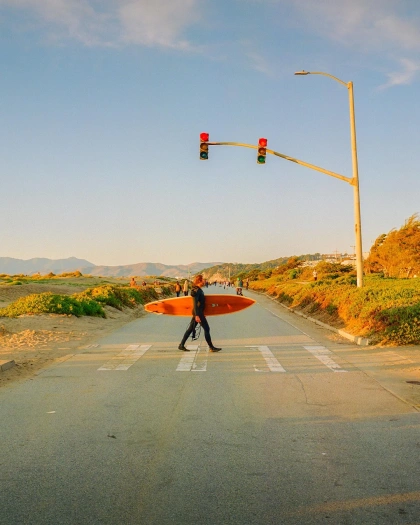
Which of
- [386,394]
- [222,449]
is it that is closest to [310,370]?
[386,394]

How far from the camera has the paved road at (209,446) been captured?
444 centimetres

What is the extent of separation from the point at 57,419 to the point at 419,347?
1002cm

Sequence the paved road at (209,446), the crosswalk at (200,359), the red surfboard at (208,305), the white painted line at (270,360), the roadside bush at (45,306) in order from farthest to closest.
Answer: the roadside bush at (45,306) < the red surfboard at (208,305) < the crosswalk at (200,359) < the white painted line at (270,360) < the paved road at (209,446)

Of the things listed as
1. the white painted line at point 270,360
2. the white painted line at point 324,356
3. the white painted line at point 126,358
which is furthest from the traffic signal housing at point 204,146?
the white painted line at point 324,356

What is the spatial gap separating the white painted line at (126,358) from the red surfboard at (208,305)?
1206 millimetres

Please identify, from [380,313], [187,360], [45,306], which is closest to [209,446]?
[187,360]

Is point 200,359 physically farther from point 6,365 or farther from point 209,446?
point 209,446

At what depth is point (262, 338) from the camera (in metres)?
16.9

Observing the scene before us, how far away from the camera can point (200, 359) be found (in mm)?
12547

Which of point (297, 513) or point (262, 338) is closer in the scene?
point (297, 513)

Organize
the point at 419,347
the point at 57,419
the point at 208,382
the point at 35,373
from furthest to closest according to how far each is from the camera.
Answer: the point at 419,347, the point at 35,373, the point at 208,382, the point at 57,419

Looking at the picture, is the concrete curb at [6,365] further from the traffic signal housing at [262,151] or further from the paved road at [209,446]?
the traffic signal housing at [262,151]

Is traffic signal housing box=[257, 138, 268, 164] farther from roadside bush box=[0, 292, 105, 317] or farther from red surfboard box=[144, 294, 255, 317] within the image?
roadside bush box=[0, 292, 105, 317]

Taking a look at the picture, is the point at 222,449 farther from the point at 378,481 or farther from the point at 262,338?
the point at 262,338
